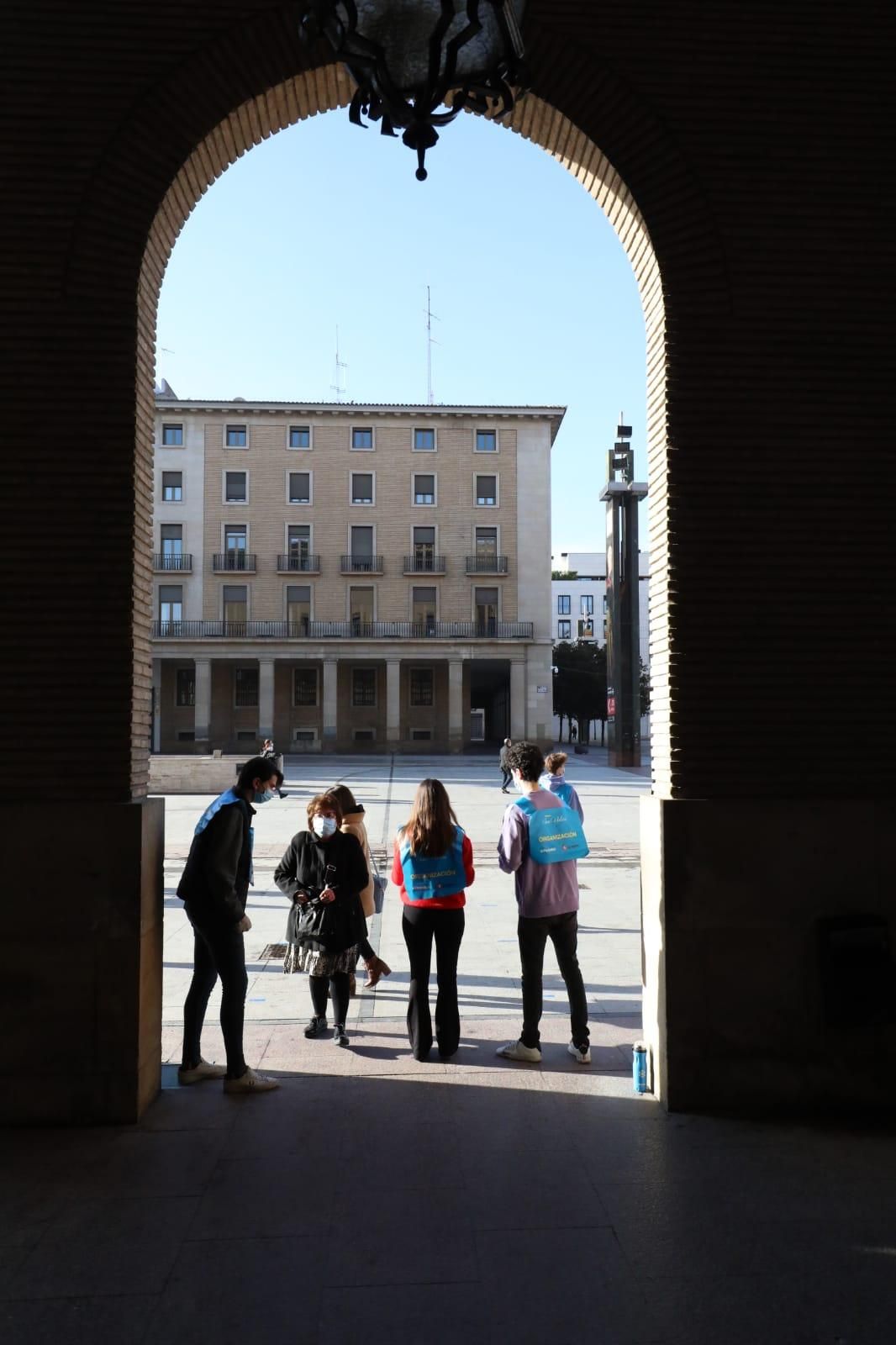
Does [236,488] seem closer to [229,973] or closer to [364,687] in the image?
[364,687]

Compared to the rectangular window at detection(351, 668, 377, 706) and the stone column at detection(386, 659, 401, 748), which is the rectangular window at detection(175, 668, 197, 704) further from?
the stone column at detection(386, 659, 401, 748)

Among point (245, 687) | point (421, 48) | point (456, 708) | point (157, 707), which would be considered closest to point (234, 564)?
point (245, 687)

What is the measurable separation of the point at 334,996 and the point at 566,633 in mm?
97275

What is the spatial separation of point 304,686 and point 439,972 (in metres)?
45.7

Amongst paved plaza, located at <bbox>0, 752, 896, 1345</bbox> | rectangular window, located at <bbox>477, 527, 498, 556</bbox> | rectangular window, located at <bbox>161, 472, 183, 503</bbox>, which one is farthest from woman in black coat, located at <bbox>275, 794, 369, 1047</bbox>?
rectangular window, located at <bbox>161, 472, 183, 503</bbox>

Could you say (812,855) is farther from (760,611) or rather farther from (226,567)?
(226,567)

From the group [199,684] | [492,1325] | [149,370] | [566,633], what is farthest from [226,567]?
[566,633]

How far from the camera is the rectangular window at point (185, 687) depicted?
51.1 meters

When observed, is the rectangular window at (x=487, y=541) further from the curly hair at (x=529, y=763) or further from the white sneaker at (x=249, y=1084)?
the white sneaker at (x=249, y=1084)

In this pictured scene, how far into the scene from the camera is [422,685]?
170 ft

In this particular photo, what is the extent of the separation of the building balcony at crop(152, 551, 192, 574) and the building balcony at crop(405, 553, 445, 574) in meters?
10.4

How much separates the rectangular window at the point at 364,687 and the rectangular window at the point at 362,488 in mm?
8303

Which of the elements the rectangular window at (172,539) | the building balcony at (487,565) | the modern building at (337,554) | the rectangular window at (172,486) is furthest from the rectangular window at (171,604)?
the building balcony at (487,565)

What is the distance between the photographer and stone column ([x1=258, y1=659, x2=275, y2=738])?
48.8m
